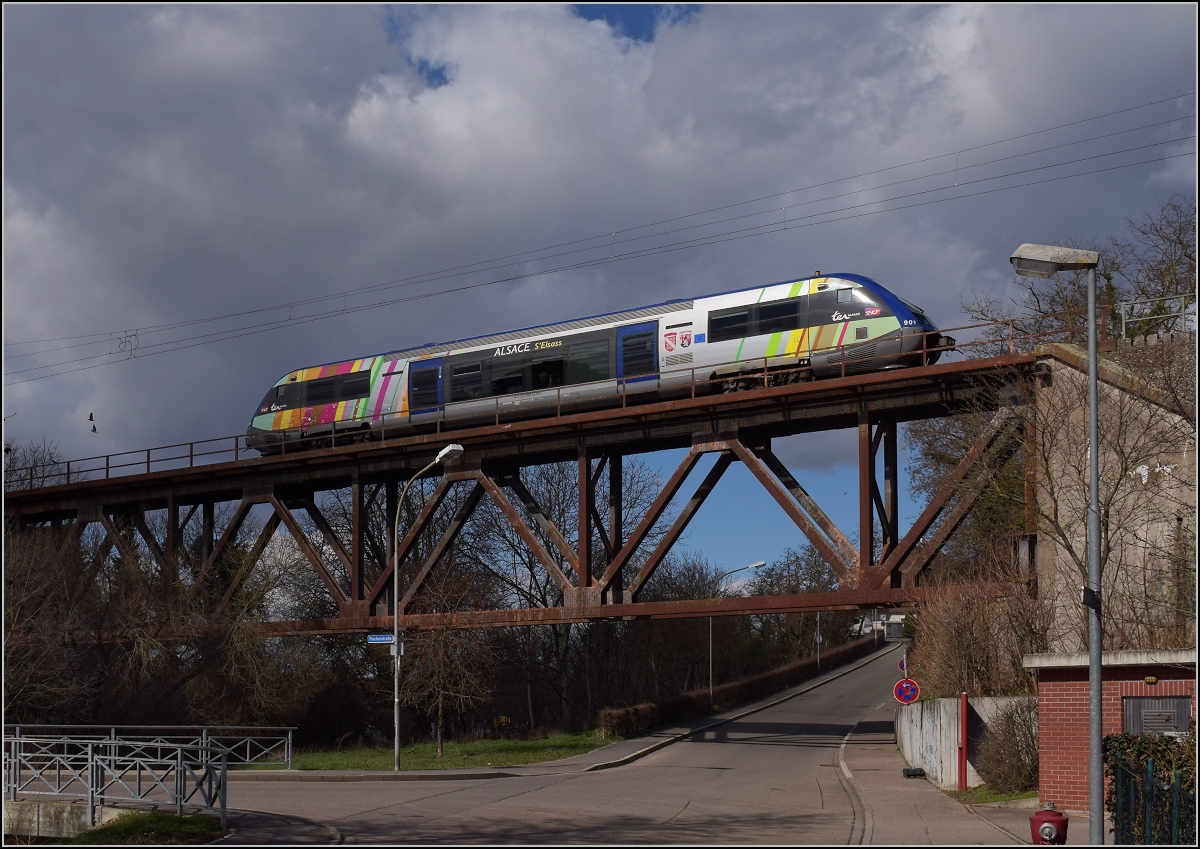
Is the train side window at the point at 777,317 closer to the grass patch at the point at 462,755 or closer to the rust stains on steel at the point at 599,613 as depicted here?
the rust stains on steel at the point at 599,613

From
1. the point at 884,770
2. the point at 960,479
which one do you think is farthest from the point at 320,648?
the point at 960,479

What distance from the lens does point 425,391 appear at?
3797cm

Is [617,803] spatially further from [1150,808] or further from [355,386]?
[355,386]

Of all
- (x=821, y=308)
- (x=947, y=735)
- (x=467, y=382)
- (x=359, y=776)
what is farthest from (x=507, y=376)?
(x=947, y=735)

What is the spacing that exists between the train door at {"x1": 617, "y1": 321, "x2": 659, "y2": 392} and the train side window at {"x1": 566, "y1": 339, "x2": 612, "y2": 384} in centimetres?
48

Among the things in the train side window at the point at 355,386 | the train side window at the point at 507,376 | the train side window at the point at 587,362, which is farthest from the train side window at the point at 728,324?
the train side window at the point at 355,386

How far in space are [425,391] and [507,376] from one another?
3454 millimetres

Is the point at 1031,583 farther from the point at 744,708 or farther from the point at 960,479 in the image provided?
the point at 744,708

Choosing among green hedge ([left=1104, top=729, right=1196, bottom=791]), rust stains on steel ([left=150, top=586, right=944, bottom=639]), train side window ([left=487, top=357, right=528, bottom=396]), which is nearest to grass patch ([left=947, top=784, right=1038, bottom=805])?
green hedge ([left=1104, top=729, right=1196, bottom=791])

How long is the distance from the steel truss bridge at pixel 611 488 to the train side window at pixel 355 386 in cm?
228

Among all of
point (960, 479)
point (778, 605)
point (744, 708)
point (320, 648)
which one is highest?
point (960, 479)

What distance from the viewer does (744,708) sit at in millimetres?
55812

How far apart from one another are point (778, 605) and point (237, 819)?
16121 mm

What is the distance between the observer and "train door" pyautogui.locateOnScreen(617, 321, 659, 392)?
108 feet
